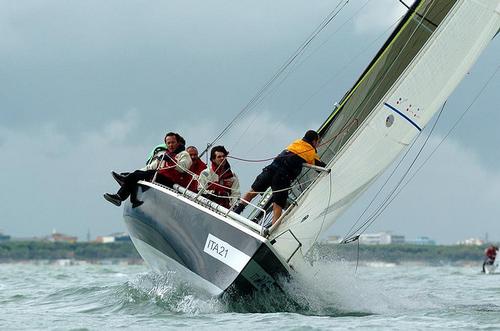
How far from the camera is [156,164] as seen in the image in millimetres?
13086

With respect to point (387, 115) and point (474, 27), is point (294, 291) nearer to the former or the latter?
point (387, 115)

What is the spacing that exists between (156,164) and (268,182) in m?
1.88

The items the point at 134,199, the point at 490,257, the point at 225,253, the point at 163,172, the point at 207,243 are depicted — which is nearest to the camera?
the point at 225,253

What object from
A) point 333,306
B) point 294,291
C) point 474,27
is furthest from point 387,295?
point 474,27

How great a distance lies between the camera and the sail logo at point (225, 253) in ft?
34.6

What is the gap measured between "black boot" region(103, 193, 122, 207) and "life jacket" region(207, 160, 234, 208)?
1.29m

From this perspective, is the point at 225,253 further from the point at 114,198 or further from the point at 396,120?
the point at 114,198

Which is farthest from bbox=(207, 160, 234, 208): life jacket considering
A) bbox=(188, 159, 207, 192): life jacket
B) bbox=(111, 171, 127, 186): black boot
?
bbox=(111, 171, 127, 186): black boot

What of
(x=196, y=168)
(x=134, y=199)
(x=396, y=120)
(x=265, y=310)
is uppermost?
(x=196, y=168)

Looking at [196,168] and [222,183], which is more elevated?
[196,168]

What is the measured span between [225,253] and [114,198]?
2.96m

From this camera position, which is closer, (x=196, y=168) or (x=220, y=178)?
(x=220, y=178)

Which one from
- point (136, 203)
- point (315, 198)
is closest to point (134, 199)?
→ point (136, 203)

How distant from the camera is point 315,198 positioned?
11.1m
